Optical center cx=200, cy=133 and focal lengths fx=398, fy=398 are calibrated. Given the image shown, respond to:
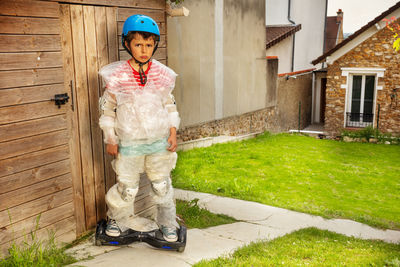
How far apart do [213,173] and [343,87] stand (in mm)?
11093

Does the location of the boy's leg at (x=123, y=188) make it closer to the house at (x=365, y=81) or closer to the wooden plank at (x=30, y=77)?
the wooden plank at (x=30, y=77)

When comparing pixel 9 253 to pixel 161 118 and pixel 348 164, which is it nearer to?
pixel 161 118

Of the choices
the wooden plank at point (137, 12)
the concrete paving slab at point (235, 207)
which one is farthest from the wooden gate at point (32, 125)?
the concrete paving slab at point (235, 207)

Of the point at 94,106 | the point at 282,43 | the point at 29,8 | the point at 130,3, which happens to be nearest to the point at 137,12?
the point at 130,3

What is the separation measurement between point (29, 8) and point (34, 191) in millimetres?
1458

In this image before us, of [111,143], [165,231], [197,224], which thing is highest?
[111,143]

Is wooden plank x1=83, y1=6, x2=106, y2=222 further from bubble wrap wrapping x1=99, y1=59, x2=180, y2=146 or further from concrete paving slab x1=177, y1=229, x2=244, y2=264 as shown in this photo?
concrete paving slab x1=177, y1=229, x2=244, y2=264

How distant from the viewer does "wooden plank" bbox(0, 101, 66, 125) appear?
301 centimetres

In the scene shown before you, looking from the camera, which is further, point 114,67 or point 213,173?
point 213,173

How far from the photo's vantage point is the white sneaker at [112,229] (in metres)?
3.62

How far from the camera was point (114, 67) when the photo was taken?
3434mm

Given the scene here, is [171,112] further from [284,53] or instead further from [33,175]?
[284,53]

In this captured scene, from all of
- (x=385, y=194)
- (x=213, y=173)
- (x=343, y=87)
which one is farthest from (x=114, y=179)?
(x=343, y=87)

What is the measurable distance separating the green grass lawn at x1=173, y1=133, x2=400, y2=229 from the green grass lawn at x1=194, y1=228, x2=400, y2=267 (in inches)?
46.0
